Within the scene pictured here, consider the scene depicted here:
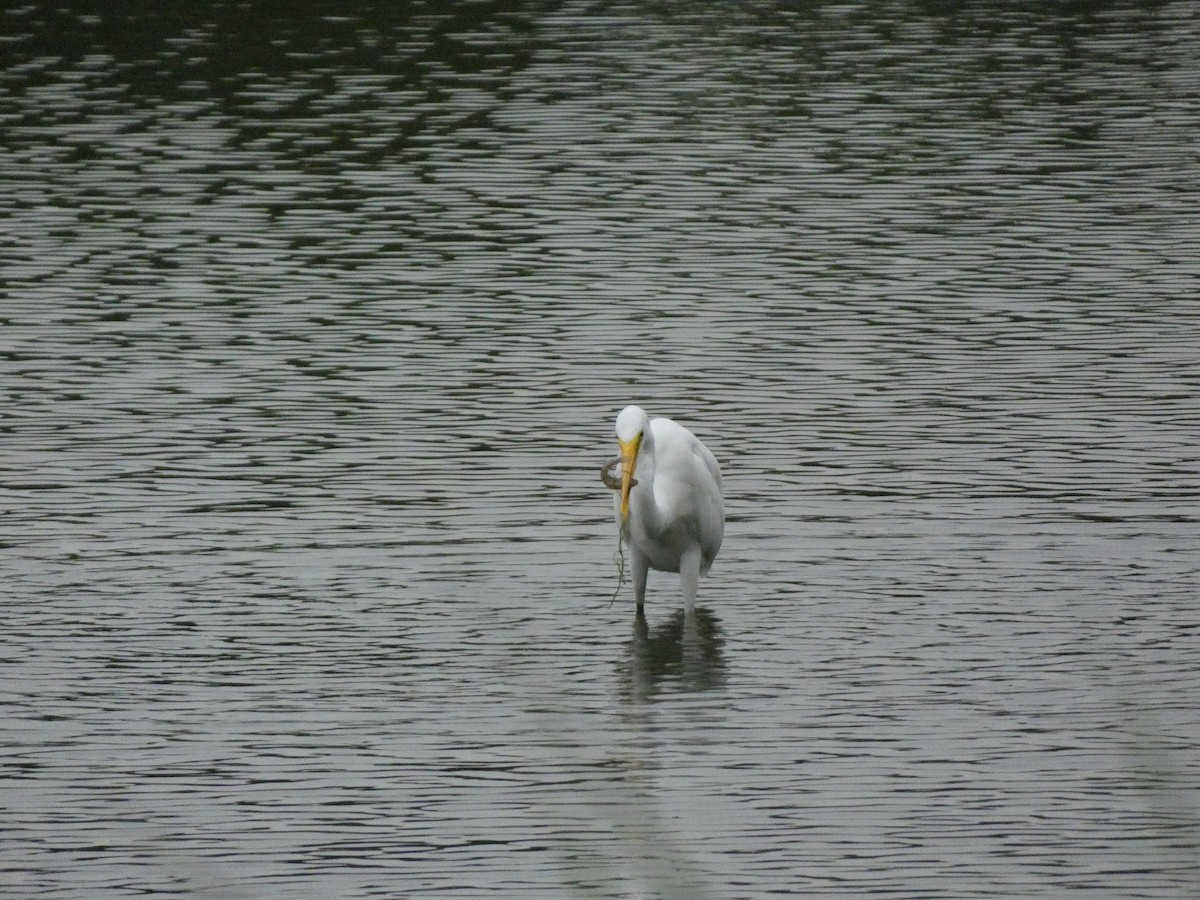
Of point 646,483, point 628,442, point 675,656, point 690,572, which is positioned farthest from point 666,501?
point 675,656

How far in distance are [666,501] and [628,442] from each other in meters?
0.50

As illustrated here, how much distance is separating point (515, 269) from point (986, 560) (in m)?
7.93

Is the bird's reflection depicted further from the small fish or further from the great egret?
the small fish

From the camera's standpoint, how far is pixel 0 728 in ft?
31.9

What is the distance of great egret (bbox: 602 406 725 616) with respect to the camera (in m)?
10.6

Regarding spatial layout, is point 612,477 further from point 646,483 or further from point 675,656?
point 675,656

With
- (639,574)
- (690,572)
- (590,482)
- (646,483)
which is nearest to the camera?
(646,483)

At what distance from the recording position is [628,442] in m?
10.5

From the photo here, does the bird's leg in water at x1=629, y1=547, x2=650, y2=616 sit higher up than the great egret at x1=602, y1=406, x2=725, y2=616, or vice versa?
the great egret at x1=602, y1=406, x2=725, y2=616

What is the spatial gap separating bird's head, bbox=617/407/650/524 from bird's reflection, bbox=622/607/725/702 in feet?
2.06

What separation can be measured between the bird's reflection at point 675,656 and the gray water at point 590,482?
0.03m

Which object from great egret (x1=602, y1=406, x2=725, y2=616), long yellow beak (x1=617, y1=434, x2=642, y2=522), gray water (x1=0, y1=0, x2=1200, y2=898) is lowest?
gray water (x1=0, y1=0, x2=1200, y2=898)

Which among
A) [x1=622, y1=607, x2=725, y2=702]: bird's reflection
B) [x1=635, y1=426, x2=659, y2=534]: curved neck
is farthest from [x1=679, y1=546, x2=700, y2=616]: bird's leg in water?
[x1=635, y1=426, x2=659, y2=534]: curved neck

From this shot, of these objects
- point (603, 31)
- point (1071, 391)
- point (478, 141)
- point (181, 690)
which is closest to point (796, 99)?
point (478, 141)
